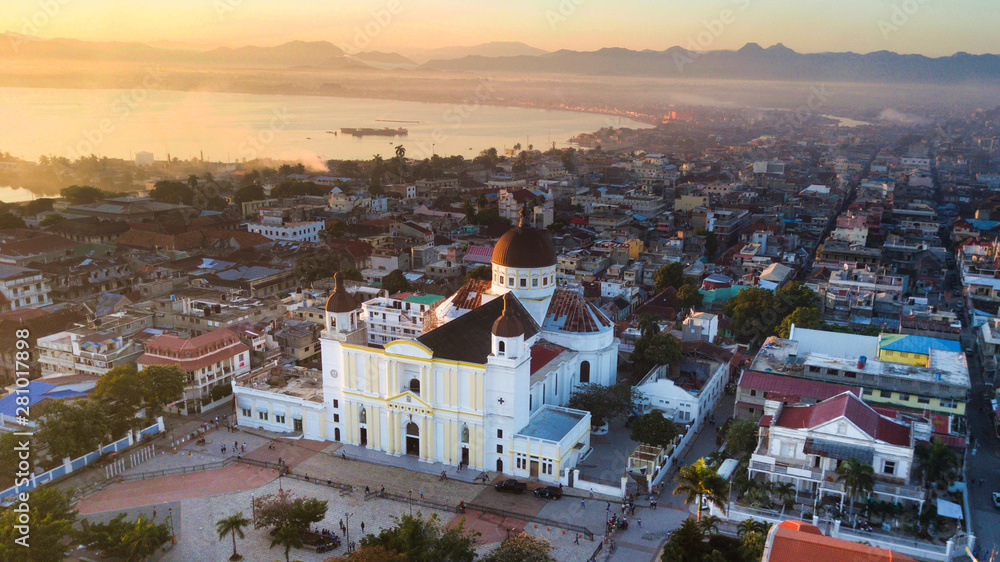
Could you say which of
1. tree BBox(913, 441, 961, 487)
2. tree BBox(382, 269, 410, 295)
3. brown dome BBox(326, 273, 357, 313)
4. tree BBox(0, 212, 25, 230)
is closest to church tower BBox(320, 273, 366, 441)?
brown dome BBox(326, 273, 357, 313)

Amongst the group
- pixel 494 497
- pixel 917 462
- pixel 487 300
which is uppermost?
pixel 487 300

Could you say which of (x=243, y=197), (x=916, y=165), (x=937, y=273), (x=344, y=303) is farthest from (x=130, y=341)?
(x=916, y=165)

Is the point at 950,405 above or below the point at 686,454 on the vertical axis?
above

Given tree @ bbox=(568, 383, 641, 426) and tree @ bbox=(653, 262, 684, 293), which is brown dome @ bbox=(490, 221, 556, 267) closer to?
tree @ bbox=(568, 383, 641, 426)

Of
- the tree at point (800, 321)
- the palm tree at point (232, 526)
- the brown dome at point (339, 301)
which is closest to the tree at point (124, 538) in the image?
the palm tree at point (232, 526)

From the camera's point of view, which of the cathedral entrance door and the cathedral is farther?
the cathedral entrance door

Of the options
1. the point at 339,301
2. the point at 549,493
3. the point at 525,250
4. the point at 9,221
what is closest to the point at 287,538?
the point at 549,493

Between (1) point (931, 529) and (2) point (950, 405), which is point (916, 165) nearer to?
(2) point (950, 405)
